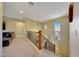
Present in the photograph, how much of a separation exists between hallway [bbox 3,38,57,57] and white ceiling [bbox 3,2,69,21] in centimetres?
34

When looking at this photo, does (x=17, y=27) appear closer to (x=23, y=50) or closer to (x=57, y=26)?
(x=23, y=50)

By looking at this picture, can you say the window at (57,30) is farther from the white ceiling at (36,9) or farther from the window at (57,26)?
the white ceiling at (36,9)

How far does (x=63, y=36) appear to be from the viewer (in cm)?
153

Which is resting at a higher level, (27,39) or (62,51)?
(27,39)

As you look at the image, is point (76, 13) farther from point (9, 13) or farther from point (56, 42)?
point (9, 13)

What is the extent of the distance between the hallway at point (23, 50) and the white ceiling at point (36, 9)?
34cm

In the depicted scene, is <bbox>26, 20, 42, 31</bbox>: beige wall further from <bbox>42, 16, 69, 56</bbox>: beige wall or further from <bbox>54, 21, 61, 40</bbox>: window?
<bbox>54, 21, 61, 40</bbox>: window

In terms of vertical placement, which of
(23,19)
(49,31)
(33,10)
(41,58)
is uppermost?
(33,10)

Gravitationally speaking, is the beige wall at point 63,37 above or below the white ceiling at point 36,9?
below

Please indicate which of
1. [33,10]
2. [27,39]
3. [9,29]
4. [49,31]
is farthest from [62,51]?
[9,29]

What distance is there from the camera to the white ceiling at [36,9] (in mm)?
1518

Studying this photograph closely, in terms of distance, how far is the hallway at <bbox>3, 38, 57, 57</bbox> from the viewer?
152 centimetres

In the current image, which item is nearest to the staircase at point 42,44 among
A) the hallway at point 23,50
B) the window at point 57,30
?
the hallway at point 23,50

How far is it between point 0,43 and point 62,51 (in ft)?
2.67
